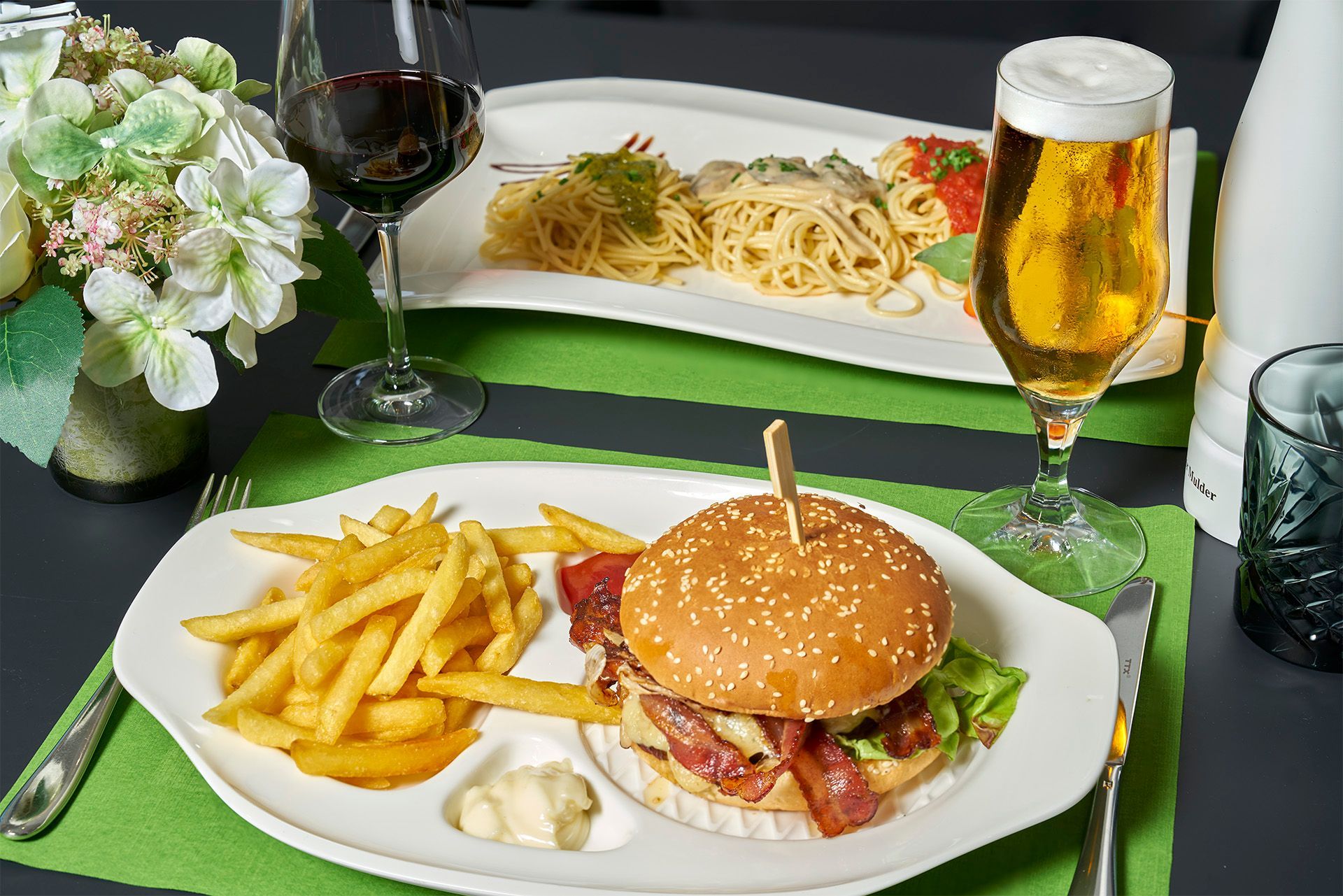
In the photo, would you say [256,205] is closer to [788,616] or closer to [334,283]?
[334,283]

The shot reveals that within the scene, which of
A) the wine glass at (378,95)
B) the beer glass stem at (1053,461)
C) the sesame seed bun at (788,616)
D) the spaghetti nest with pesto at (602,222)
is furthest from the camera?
the spaghetti nest with pesto at (602,222)

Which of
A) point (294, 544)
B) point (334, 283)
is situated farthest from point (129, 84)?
point (294, 544)

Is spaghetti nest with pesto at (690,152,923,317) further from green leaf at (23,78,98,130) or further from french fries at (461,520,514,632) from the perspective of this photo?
green leaf at (23,78,98,130)

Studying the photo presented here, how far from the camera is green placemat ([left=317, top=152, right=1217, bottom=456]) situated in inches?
112

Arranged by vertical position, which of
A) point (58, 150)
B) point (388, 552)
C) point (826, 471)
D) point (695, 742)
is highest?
point (58, 150)

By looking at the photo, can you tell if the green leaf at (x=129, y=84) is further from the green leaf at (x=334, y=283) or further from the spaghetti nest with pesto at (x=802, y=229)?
the spaghetti nest with pesto at (x=802, y=229)

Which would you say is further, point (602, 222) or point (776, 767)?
point (602, 222)

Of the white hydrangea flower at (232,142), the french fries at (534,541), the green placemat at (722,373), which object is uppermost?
the white hydrangea flower at (232,142)

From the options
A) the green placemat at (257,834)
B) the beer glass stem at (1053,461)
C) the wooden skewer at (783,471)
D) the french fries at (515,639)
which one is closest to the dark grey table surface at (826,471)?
the green placemat at (257,834)

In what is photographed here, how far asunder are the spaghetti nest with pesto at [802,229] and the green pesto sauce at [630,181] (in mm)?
153

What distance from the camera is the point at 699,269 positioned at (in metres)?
3.47

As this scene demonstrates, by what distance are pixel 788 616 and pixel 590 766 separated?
1.30 ft

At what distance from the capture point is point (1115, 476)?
8.77 ft

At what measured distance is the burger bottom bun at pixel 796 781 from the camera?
188cm
